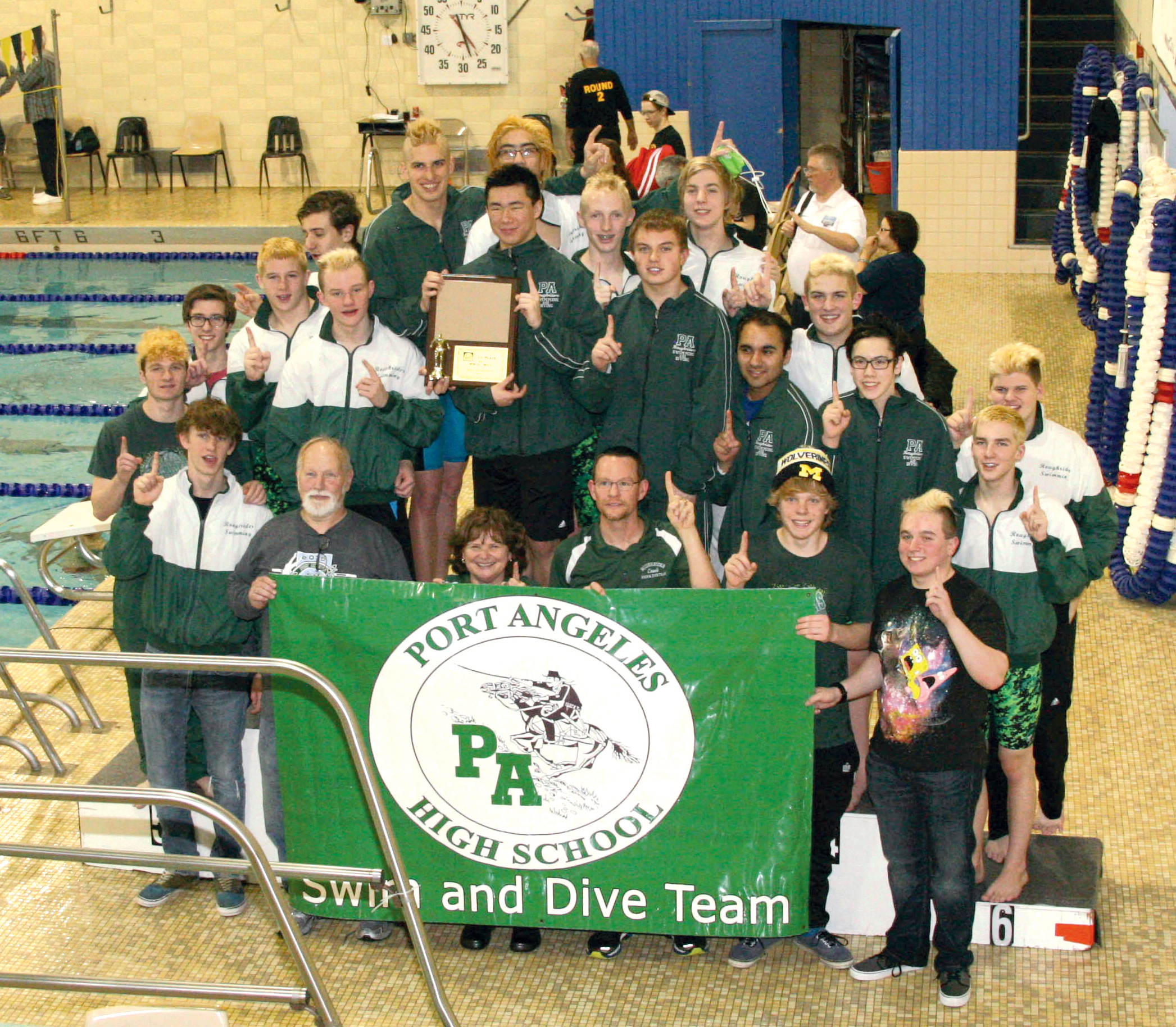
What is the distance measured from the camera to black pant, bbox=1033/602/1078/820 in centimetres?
461

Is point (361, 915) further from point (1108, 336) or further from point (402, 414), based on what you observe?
point (1108, 336)

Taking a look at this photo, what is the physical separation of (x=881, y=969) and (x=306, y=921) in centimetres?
176

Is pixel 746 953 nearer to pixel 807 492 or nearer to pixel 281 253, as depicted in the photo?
pixel 807 492

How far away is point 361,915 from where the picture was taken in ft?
14.6

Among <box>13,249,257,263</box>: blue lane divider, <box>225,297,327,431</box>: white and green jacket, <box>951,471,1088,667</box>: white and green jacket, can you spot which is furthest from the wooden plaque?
<box>13,249,257,263</box>: blue lane divider

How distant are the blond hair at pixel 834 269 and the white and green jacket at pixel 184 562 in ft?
6.98

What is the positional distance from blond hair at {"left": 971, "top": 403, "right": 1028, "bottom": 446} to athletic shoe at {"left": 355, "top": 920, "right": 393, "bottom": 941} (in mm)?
2346

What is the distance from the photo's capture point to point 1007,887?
434 cm

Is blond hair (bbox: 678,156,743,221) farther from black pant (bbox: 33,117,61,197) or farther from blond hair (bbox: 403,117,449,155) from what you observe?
black pant (bbox: 33,117,61,197)

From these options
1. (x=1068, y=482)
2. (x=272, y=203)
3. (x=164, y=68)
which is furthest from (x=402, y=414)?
(x=164, y=68)

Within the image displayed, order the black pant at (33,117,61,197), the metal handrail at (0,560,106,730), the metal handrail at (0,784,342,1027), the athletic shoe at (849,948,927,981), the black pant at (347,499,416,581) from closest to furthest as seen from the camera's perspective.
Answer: the metal handrail at (0,784,342,1027) < the athletic shoe at (849,948,927,981) < the black pant at (347,499,416,581) < the metal handrail at (0,560,106,730) < the black pant at (33,117,61,197)

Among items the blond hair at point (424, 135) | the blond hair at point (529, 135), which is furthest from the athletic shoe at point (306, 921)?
the blond hair at point (529, 135)

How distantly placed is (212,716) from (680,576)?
5.11ft

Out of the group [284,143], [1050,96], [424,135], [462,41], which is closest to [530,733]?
[424,135]
